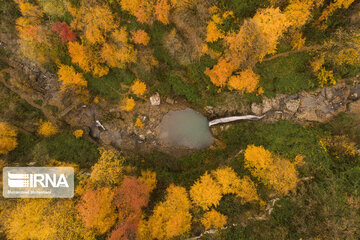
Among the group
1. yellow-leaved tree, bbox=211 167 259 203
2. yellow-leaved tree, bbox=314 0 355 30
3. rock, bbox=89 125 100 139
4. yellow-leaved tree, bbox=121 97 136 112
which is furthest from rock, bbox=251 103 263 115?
rock, bbox=89 125 100 139

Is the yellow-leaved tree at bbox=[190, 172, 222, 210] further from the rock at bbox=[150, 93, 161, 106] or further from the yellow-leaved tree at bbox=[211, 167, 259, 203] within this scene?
the rock at bbox=[150, 93, 161, 106]

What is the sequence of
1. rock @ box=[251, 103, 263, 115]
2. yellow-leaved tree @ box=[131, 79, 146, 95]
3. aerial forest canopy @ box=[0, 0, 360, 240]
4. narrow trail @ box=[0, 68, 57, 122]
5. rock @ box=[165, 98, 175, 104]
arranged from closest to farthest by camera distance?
aerial forest canopy @ box=[0, 0, 360, 240] → rock @ box=[251, 103, 263, 115] → narrow trail @ box=[0, 68, 57, 122] → yellow-leaved tree @ box=[131, 79, 146, 95] → rock @ box=[165, 98, 175, 104]

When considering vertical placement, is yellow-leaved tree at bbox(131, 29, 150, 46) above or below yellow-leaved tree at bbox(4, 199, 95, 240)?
above

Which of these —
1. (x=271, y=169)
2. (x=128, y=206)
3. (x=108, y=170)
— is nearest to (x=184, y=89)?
(x=108, y=170)

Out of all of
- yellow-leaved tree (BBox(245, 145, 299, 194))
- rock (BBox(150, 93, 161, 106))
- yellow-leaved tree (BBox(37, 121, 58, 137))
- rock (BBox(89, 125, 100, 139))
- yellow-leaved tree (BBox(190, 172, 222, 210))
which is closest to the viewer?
yellow-leaved tree (BBox(245, 145, 299, 194))

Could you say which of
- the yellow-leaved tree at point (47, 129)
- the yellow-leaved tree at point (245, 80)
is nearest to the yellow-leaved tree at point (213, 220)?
the yellow-leaved tree at point (245, 80)

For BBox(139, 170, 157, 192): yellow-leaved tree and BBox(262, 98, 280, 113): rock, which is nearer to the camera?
BBox(139, 170, 157, 192): yellow-leaved tree

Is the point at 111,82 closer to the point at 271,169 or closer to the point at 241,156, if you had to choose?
the point at 241,156
